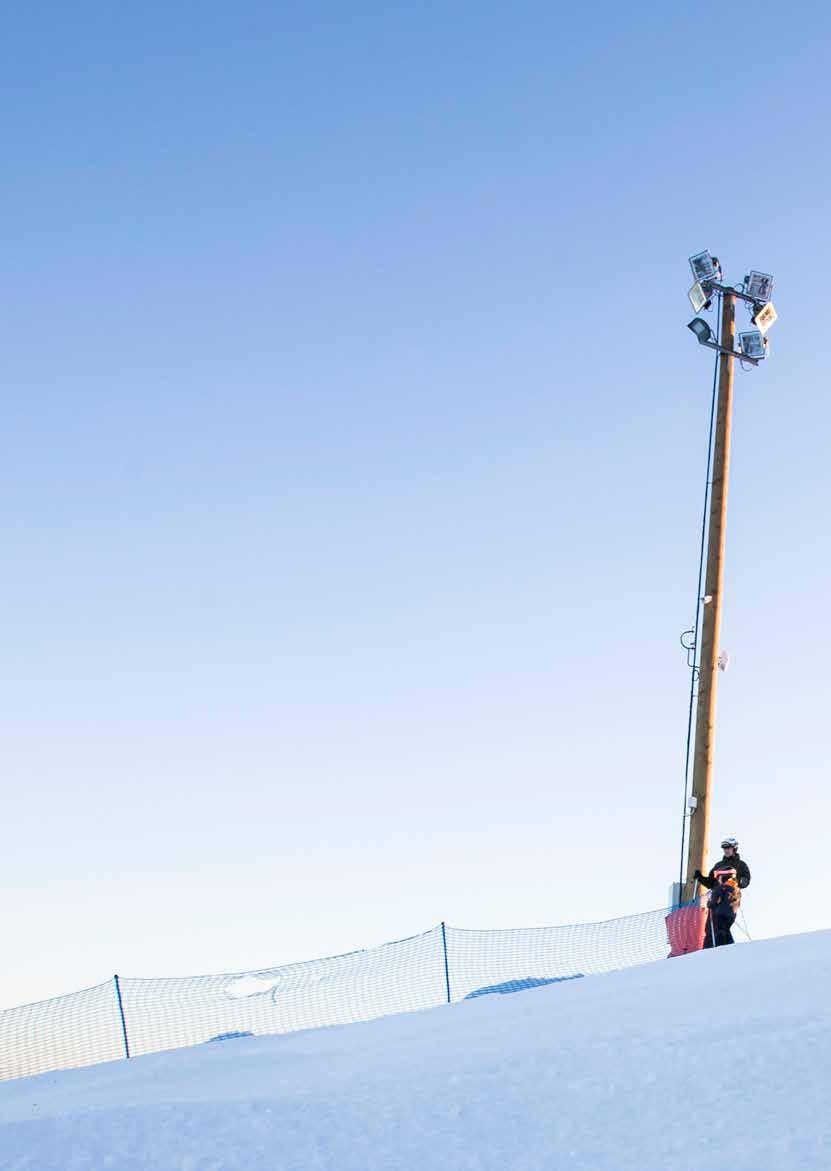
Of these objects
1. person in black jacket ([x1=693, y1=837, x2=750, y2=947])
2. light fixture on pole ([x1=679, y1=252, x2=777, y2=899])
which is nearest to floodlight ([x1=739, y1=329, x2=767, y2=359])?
light fixture on pole ([x1=679, y1=252, x2=777, y2=899])

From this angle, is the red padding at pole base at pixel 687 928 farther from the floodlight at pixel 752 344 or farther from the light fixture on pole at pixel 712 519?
the floodlight at pixel 752 344

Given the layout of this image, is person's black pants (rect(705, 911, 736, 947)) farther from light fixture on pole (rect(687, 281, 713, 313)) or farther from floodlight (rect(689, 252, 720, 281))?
floodlight (rect(689, 252, 720, 281))

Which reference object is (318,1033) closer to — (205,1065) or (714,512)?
(205,1065)

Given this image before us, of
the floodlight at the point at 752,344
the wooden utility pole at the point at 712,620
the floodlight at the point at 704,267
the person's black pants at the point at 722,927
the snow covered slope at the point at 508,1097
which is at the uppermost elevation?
the floodlight at the point at 704,267

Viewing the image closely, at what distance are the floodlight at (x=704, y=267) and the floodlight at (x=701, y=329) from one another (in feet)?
2.28

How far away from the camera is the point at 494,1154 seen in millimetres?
7359

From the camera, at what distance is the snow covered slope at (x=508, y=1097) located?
730cm

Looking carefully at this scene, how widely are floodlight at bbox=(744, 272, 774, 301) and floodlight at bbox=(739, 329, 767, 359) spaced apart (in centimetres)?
66

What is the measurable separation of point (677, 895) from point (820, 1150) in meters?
11.3

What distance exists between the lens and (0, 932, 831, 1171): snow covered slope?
24.0 ft

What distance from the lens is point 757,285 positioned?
20.8 meters

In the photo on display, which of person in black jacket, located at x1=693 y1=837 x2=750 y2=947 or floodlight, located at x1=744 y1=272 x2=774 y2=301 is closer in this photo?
person in black jacket, located at x1=693 y1=837 x2=750 y2=947

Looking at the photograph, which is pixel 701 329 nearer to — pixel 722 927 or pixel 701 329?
pixel 701 329

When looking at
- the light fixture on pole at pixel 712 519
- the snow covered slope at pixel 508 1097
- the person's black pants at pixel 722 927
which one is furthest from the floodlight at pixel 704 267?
the snow covered slope at pixel 508 1097
